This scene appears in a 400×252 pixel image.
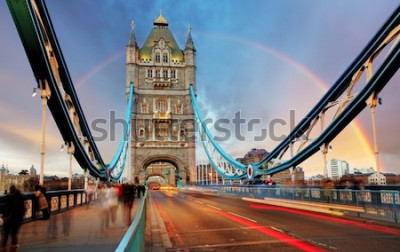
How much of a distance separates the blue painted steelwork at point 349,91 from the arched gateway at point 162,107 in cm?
3895

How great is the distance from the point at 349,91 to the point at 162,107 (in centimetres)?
5539

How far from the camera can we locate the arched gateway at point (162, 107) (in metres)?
75.5

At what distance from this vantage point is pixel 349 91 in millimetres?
26203

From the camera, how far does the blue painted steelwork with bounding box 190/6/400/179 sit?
20156 millimetres

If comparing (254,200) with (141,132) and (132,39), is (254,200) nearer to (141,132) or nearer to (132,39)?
(141,132)

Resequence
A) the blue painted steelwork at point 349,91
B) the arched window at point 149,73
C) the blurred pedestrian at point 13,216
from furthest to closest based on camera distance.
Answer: the arched window at point 149,73
the blue painted steelwork at point 349,91
the blurred pedestrian at point 13,216

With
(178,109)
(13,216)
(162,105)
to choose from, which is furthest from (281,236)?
(162,105)

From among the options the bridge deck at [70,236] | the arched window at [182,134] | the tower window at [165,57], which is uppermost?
the tower window at [165,57]

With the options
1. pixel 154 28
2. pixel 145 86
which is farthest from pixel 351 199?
pixel 154 28

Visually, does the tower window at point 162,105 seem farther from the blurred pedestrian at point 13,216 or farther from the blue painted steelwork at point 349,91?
the blurred pedestrian at point 13,216

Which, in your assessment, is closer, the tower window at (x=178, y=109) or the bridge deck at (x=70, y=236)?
the bridge deck at (x=70, y=236)

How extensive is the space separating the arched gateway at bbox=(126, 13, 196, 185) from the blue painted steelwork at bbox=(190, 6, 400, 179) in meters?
39.0

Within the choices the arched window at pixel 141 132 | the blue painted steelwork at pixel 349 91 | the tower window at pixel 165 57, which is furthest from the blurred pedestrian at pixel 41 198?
the tower window at pixel 165 57

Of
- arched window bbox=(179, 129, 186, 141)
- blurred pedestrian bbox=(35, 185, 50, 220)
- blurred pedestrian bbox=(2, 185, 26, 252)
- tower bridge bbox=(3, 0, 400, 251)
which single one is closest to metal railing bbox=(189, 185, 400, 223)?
tower bridge bbox=(3, 0, 400, 251)
